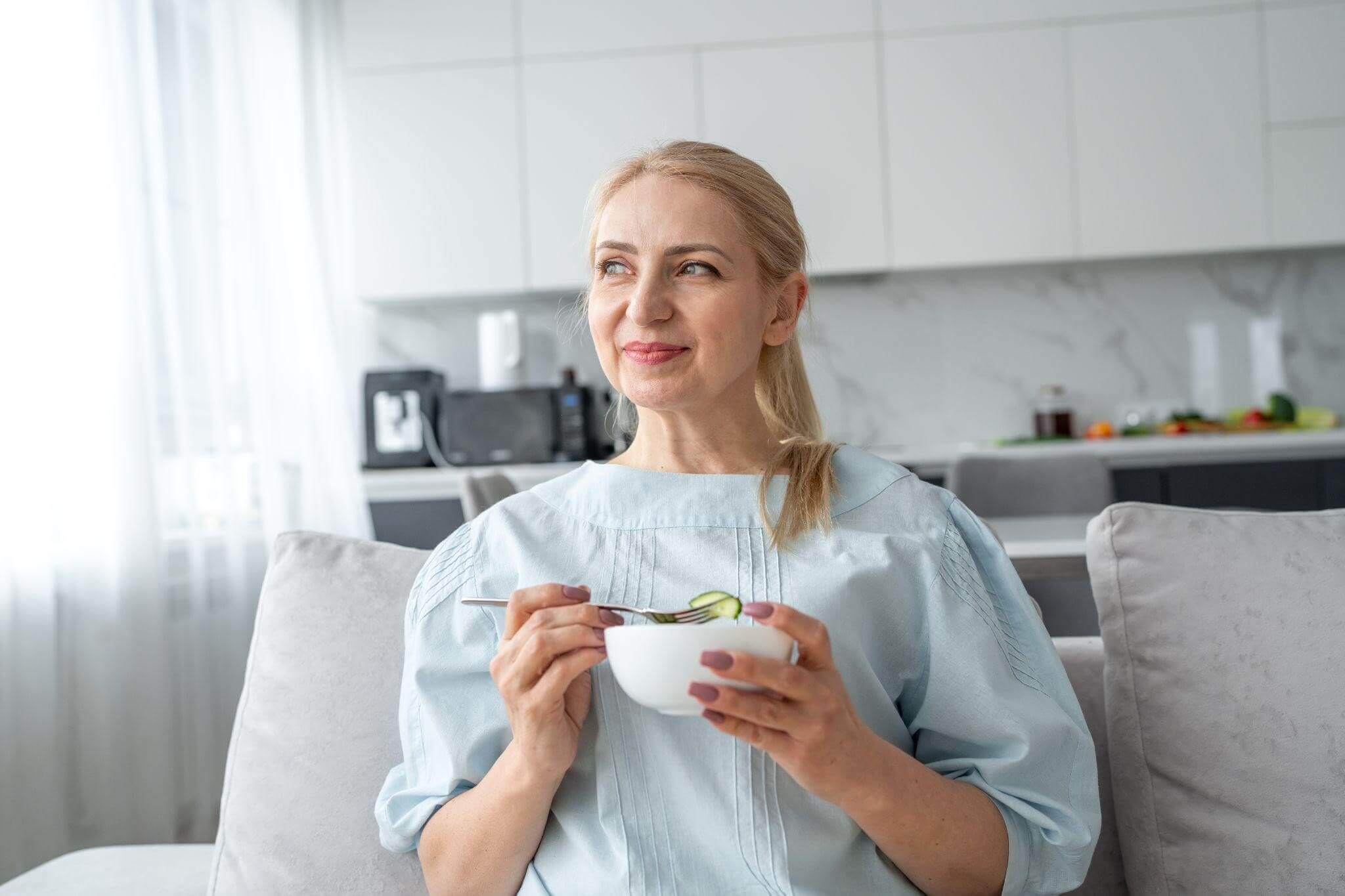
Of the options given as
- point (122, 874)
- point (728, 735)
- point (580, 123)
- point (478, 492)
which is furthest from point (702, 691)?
point (580, 123)

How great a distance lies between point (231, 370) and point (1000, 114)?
2.54 metres

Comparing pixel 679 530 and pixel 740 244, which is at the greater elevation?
pixel 740 244

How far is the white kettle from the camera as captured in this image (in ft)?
13.3

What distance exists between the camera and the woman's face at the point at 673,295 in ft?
3.52

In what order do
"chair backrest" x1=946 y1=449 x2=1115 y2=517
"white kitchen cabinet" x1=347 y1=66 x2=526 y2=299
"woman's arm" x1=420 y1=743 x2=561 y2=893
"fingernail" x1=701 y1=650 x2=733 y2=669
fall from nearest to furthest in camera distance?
1. "fingernail" x1=701 y1=650 x2=733 y2=669
2. "woman's arm" x1=420 y1=743 x2=561 y2=893
3. "chair backrest" x1=946 y1=449 x2=1115 y2=517
4. "white kitchen cabinet" x1=347 y1=66 x2=526 y2=299

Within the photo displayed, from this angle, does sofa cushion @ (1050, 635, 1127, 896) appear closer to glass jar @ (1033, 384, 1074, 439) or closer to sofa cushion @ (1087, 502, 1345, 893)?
sofa cushion @ (1087, 502, 1345, 893)

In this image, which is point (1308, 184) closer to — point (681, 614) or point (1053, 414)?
point (1053, 414)

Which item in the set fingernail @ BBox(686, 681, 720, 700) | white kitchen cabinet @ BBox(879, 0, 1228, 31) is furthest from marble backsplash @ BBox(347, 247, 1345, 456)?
fingernail @ BBox(686, 681, 720, 700)

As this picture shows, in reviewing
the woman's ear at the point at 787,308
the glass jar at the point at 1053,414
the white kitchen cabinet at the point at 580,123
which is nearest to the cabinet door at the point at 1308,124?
the glass jar at the point at 1053,414

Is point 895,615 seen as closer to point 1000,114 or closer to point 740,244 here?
point 740,244

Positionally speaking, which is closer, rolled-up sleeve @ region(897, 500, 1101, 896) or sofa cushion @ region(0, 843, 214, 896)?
rolled-up sleeve @ region(897, 500, 1101, 896)

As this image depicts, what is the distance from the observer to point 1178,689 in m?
1.12

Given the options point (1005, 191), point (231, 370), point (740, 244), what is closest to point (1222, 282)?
point (1005, 191)

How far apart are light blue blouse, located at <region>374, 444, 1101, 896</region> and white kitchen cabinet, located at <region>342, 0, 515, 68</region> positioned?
130 inches
